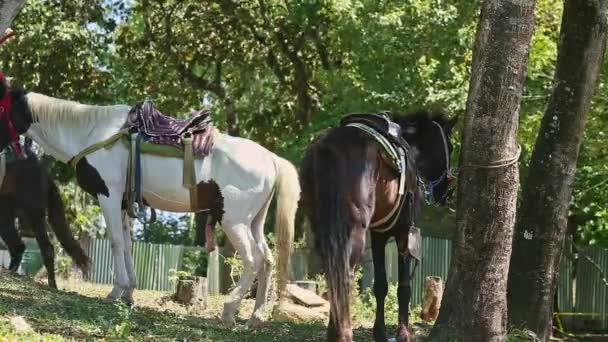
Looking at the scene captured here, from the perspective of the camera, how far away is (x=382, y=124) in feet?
22.7

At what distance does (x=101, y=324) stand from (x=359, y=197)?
224cm

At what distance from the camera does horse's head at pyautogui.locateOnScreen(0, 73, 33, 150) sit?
9391mm

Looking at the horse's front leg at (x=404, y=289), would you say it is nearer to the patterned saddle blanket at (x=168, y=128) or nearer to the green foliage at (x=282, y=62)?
the patterned saddle blanket at (x=168, y=128)

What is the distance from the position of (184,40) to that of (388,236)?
605 inches

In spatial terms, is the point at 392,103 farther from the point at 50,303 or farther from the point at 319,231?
the point at 319,231

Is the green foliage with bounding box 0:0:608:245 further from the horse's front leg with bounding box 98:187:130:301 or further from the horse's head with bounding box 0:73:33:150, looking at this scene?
the horse's head with bounding box 0:73:33:150

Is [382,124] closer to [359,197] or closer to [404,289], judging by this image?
[359,197]

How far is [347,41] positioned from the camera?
17.3 metres

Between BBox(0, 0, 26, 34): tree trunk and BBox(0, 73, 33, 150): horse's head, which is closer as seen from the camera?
BBox(0, 0, 26, 34): tree trunk

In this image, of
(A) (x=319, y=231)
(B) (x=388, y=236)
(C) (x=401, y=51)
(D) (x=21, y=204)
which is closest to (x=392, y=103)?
(C) (x=401, y=51)

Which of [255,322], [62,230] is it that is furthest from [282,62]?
[255,322]

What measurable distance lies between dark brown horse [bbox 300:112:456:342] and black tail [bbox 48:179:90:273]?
178 inches

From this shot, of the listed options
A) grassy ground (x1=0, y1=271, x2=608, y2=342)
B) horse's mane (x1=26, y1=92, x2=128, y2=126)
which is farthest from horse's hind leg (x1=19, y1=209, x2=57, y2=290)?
horse's mane (x1=26, y1=92, x2=128, y2=126)

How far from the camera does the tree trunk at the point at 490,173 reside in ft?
21.4
